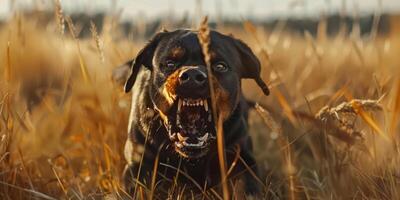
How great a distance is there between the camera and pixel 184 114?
338 centimetres

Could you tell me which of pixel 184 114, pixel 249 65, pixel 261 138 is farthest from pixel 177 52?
pixel 261 138

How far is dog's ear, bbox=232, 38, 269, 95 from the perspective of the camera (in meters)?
3.83

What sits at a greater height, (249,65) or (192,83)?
(192,83)

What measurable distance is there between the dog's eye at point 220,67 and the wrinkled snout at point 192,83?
1.14 ft

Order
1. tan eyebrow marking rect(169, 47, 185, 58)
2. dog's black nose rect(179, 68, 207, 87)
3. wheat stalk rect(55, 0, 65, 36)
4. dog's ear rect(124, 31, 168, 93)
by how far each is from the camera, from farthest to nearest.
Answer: dog's ear rect(124, 31, 168, 93), tan eyebrow marking rect(169, 47, 185, 58), wheat stalk rect(55, 0, 65, 36), dog's black nose rect(179, 68, 207, 87)

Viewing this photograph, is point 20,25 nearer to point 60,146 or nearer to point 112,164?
point 112,164

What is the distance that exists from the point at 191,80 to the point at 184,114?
279 mm

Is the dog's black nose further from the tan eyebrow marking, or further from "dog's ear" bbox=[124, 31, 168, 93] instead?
"dog's ear" bbox=[124, 31, 168, 93]

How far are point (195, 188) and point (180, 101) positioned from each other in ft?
1.92

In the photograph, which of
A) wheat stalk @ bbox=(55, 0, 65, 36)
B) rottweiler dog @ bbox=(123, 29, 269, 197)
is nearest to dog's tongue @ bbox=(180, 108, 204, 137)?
rottweiler dog @ bbox=(123, 29, 269, 197)

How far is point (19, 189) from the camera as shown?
11.0 feet

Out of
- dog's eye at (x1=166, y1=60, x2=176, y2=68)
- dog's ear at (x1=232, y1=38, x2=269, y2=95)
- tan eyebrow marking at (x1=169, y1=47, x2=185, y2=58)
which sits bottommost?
dog's ear at (x1=232, y1=38, x2=269, y2=95)

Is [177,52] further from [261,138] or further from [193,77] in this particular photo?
[261,138]

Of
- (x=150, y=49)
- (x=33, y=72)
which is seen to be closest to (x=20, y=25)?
(x=150, y=49)
